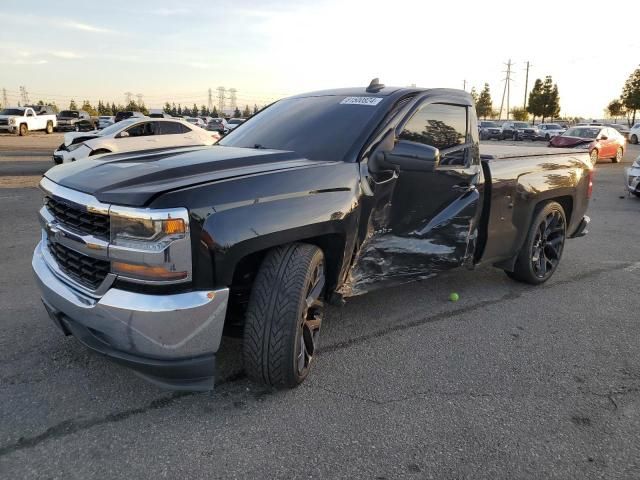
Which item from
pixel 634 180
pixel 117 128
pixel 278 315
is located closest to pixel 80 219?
pixel 278 315

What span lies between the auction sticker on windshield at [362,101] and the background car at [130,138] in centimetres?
890

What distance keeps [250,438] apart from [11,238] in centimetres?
551

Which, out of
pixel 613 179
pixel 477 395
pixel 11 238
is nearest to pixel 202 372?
pixel 477 395

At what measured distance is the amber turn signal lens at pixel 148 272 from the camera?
244cm

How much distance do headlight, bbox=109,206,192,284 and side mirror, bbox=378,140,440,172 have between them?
1.49 meters

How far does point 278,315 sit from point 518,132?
159 ft

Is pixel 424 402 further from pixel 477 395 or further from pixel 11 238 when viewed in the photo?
pixel 11 238

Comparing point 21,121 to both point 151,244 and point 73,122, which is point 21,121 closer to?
point 73,122

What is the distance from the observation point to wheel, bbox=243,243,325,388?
2781 millimetres

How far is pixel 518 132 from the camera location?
46.5 meters

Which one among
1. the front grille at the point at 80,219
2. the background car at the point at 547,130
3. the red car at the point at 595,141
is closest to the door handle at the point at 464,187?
the front grille at the point at 80,219

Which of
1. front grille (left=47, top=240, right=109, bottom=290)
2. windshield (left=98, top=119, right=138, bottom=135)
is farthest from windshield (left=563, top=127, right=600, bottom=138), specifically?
front grille (left=47, top=240, right=109, bottom=290)

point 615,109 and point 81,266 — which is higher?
point 615,109

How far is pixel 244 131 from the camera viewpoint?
433 centimetres
